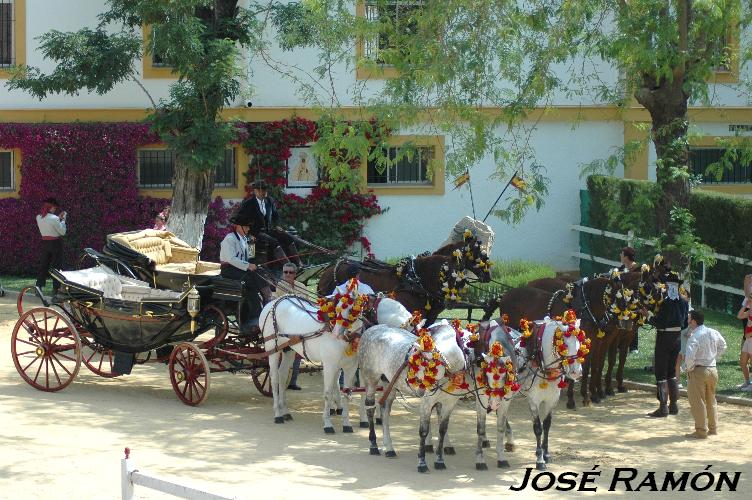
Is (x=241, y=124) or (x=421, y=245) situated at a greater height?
(x=241, y=124)

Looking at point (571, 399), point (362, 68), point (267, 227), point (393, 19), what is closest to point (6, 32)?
point (393, 19)

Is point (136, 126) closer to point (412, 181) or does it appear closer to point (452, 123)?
point (412, 181)

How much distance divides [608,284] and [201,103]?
9.89 metres

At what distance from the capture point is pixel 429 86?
54.6ft

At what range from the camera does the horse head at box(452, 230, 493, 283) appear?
16.2m

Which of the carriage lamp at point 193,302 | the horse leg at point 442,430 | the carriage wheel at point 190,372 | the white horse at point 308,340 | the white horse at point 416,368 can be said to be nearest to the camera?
the white horse at point 416,368

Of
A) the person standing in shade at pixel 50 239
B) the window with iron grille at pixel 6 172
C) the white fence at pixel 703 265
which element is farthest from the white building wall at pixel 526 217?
the window with iron grille at pixel 6 172

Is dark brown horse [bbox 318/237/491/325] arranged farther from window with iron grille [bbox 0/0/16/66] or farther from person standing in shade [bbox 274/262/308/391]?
window with iron grille [bbox 0/0/16/66]

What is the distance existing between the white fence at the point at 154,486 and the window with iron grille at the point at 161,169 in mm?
18337

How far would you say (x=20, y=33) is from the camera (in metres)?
26.7

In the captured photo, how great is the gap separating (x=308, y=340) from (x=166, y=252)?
13.2ft

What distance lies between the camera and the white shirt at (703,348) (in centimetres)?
1442

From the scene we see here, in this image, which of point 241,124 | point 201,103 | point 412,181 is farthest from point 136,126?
point 412,181

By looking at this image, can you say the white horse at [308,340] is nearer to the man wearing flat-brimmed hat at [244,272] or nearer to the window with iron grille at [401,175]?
the man wearing flat-brimmed hat at [244,272]
